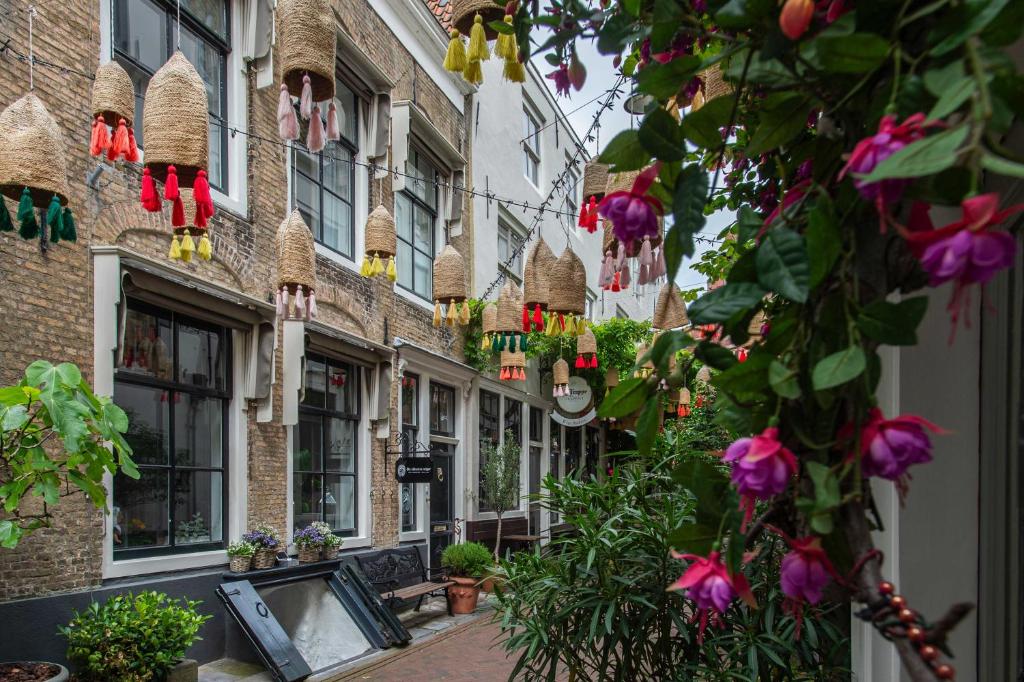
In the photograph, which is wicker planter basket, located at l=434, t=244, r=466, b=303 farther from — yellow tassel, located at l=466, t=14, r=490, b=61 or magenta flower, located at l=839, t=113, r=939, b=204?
magenta flower, located at l=839, t=113, r=939, b=204

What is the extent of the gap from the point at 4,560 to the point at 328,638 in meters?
3.57

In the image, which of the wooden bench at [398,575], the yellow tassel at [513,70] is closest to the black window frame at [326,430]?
the wooden bench at [398,575]

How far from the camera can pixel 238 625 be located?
Result: 727cm

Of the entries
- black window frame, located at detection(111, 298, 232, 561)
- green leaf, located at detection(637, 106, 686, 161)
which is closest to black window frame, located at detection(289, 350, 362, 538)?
black window frame, located at detection(111, 298, 232, 561)

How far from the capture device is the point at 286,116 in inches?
176

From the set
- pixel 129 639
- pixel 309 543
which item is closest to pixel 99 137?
pixel 129 639

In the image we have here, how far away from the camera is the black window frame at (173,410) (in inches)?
270

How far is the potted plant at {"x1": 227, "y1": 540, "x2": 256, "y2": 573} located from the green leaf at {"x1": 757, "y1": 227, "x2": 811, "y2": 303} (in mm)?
7587

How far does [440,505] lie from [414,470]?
9.46 ft

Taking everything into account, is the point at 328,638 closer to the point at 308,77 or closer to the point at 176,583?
the point at 176,583

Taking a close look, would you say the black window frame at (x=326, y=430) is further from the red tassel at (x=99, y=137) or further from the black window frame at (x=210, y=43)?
the red tassel at (x=99, y=137)

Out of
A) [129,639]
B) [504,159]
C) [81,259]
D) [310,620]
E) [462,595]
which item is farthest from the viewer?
[504,159]

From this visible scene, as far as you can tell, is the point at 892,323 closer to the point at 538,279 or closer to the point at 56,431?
the point at 56,431

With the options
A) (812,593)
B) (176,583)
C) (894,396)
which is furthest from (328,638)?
(812,593)
